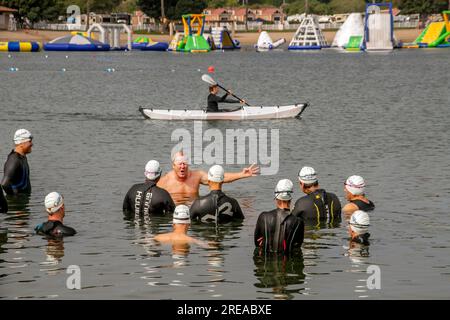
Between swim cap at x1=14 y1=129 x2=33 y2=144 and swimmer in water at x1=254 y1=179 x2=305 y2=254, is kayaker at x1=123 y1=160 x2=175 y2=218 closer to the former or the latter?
swim cap at x1=14 y1=129 x2=33 y2=144

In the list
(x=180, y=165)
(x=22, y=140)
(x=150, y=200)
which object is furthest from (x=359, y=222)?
(x=22, y=140)

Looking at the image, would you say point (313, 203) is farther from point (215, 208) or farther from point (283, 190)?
point (283, 190)

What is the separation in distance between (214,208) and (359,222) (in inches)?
164

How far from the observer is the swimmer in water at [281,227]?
20809mm

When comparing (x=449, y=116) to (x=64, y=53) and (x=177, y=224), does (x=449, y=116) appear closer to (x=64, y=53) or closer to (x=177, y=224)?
(x=177, y=224)

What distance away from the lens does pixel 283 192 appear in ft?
67.8

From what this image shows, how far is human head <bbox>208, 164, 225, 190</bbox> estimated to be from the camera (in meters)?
23.7

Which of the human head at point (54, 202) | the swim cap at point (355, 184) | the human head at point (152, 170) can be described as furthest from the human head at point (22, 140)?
the swim cap at point (355, 184)

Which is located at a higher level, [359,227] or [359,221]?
[359,221]

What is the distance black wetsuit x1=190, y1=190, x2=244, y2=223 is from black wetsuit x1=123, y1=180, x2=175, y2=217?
0.87 meters

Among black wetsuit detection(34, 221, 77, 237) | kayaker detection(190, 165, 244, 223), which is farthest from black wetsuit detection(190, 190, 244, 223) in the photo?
black wetsuit detection(34, 221, 77, 237)

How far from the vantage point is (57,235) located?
24922 millimetres

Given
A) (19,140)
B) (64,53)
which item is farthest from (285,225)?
(64,53)

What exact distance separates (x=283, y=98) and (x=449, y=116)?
22.9 meters
